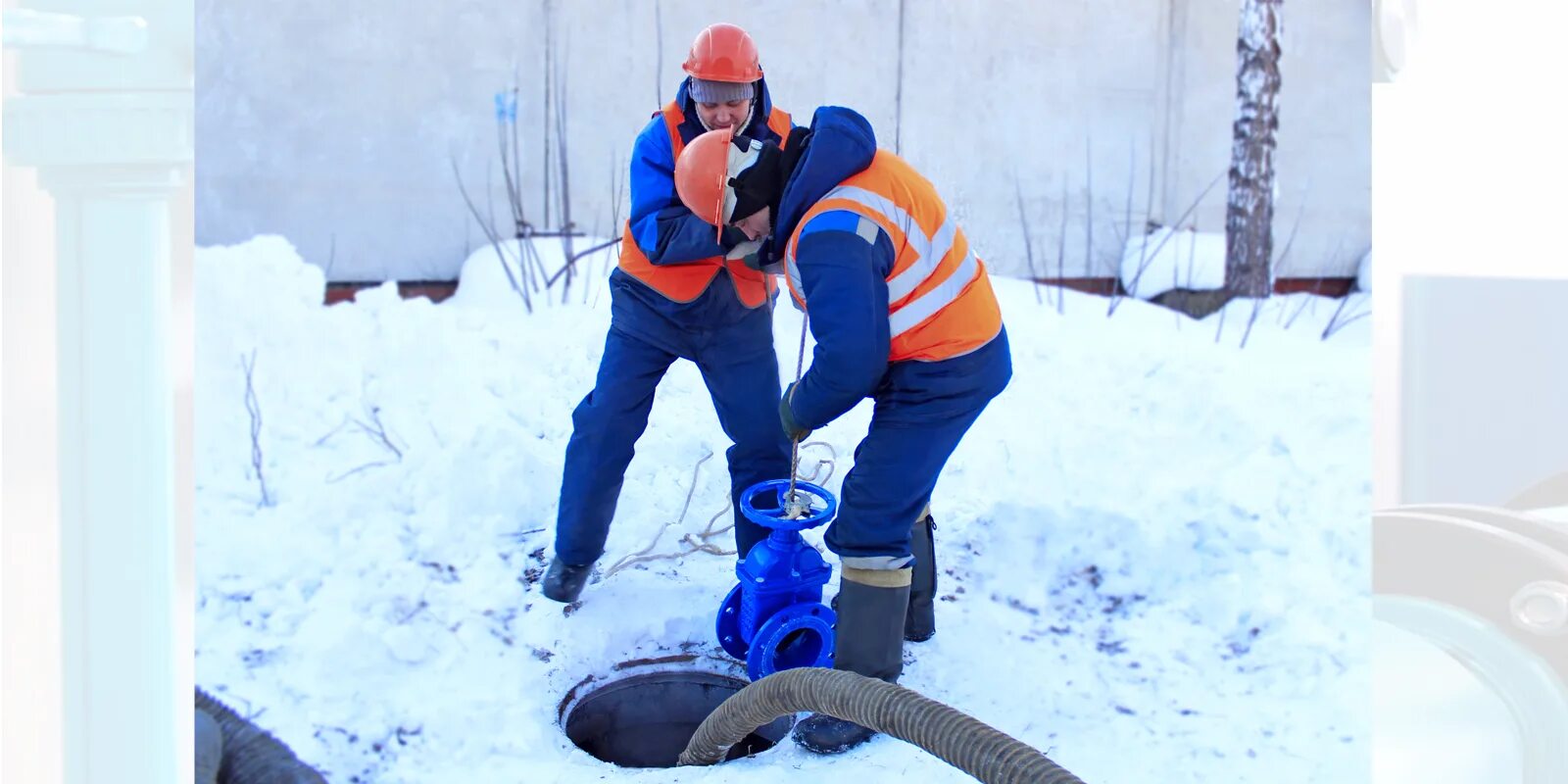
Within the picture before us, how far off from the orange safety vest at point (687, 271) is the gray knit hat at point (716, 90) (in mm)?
51

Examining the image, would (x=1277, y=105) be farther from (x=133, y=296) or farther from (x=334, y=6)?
(x=133, y=296)

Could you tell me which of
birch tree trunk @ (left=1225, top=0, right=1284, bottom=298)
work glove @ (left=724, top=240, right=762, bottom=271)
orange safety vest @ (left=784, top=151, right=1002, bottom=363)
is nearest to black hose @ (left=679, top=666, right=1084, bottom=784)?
orange safety vest @ (left=784, top=151, right=1002, bottom=363)

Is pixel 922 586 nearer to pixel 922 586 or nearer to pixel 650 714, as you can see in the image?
pixel 922 586

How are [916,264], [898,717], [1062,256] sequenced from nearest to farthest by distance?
[898,717] < [916,264] < [1062,256]

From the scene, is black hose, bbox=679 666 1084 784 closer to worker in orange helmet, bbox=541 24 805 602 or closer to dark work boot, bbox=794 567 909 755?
dark work boot, bbox=794 567 909 755

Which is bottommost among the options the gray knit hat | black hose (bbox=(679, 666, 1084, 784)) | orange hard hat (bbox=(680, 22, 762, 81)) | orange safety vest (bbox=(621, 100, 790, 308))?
black hose (bbox=(679, 666, 1084, 784))

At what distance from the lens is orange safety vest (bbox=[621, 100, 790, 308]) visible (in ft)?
7.66

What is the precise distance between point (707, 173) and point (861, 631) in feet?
2.86

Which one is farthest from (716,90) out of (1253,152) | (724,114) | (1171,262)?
(1253,152)

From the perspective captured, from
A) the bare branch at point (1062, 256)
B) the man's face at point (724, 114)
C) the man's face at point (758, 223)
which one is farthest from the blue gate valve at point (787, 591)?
the bare branch at point (1062, 256)

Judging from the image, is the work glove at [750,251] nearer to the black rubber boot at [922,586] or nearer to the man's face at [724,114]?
the man's face at [724,114]

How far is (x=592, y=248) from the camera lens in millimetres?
2689

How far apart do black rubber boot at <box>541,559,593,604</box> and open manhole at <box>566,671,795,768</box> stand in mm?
213

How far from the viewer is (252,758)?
1.85m
